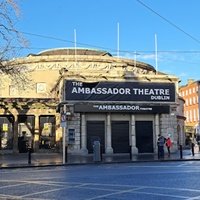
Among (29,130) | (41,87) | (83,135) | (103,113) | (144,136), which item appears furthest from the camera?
(41,87)

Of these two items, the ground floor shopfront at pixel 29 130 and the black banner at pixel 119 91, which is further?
the ground floor shopfront at pixel 29 130

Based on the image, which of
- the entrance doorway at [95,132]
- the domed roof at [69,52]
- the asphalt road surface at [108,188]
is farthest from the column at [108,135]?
the asphalt road surface at [108,188]

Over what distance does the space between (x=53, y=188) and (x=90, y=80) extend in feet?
80.1

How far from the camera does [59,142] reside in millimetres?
39438

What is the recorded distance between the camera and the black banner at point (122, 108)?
3641cm

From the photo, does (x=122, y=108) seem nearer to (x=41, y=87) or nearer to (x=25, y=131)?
(x=25, y=131)

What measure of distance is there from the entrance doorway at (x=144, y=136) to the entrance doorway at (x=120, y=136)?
3.25 feet

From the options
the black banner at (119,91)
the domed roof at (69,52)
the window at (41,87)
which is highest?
the domed roof at (69,52)

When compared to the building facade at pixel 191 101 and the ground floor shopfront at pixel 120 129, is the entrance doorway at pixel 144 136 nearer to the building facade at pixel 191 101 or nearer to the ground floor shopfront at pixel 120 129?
the ground floor shopfront at pixel 120 129

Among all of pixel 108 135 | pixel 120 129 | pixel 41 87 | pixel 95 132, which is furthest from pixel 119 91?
pixel 41 87

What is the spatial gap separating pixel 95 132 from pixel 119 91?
4.18m

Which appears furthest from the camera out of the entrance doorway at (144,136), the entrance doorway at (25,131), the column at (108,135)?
the entrance doorway at (25,131)

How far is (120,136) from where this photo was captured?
37.9 meters

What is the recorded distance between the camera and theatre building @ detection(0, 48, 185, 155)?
36656 millimetres
